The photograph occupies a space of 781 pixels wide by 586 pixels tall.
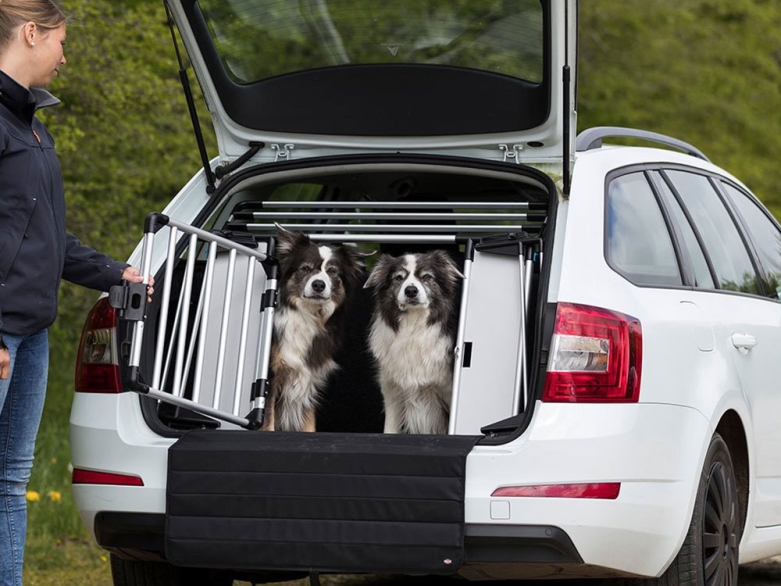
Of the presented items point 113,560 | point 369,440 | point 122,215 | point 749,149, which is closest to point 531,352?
point 369,440

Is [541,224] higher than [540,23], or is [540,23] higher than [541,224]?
[540,23]

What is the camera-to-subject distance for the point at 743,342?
4980 millimetres

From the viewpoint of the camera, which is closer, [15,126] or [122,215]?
[15,126]

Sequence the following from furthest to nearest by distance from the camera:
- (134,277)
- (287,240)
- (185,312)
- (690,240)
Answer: (287,240) → (690,240) → (185,312) → (134,277)

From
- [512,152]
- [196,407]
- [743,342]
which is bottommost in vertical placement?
[196,407]

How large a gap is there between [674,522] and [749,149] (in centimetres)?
1527

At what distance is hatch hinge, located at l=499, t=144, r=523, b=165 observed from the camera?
5172 mm

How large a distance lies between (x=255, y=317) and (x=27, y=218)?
5.10ft

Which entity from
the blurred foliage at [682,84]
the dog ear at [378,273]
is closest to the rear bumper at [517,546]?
the dog ear at [378,273]

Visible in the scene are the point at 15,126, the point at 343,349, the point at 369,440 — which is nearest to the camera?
the point at 15,126

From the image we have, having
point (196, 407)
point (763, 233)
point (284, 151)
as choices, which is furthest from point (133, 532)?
point (763, 233)

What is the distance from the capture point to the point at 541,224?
538cm

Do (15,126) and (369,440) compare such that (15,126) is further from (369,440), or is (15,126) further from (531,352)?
(531,352)

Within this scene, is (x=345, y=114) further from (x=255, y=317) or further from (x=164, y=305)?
(x=164, y=305)
